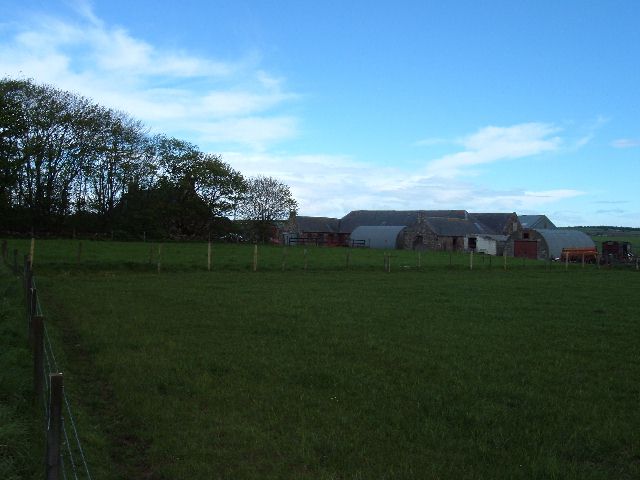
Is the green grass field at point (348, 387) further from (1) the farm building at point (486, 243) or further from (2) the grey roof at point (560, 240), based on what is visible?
(1) the farm building at point (486, 243)

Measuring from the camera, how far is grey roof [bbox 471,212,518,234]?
8175 centimetres

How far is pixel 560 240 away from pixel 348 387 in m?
63.1

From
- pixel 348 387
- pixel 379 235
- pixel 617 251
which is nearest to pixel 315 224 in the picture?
pixel 379 235

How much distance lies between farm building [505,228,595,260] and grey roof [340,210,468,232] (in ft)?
57.4

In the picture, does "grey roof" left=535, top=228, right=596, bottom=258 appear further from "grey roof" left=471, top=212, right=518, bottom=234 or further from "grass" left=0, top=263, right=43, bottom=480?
"grass" left=0, top=263, right=43, bottom=480

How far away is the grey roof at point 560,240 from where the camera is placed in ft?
216

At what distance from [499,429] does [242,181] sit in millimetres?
69275

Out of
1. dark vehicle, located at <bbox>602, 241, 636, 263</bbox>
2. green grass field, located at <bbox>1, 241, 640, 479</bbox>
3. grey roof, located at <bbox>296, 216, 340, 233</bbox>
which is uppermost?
grey roof, located at <bbox>296, 216, 340, 233</bbox>

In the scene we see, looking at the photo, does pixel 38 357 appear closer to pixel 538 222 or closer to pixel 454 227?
pixel 454 227

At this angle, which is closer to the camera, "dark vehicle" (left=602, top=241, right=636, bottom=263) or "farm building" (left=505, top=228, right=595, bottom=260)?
"dark vehicle" (left=602, top=241, right=636, bottom=263)

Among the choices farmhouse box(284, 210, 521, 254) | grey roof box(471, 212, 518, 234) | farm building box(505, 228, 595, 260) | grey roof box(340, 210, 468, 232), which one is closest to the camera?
farm building box(505, 228, 595, 260)

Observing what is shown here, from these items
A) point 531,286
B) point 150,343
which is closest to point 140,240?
point 531,286

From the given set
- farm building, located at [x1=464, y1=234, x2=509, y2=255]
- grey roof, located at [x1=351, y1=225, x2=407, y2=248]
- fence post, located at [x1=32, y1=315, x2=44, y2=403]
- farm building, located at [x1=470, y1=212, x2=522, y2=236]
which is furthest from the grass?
farm building, located at [x1=470, y1=212, x2=522, y2=236]

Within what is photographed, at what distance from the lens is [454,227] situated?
3056 inches
